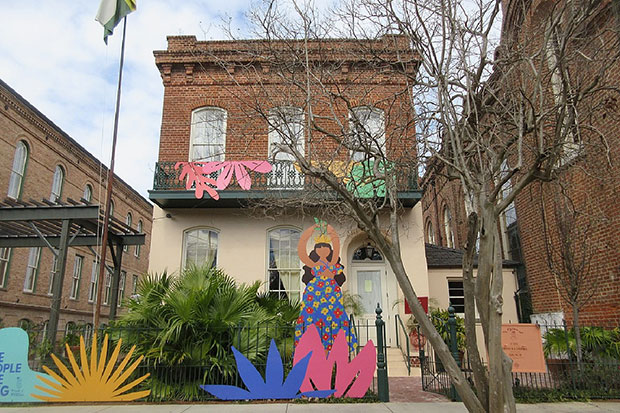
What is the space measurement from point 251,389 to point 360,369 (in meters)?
1.88

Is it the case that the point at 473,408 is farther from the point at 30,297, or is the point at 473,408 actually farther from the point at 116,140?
the point at 30,297

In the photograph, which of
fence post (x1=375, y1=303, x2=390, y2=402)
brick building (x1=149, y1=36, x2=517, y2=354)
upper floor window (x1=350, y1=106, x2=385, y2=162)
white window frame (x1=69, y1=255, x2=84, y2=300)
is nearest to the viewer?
upper floor window (x1=350, y1=106, x2=385, y2=162)

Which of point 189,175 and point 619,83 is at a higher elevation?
point 619,83

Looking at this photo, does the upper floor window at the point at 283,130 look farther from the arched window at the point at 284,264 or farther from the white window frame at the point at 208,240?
the white window frame at the point at 208,240

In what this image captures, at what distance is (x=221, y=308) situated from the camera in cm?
776

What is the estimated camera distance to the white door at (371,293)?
1192 cm

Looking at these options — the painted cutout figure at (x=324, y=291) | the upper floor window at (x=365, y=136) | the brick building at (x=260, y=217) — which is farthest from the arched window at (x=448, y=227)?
the upper floor window at (x=365, y=136)

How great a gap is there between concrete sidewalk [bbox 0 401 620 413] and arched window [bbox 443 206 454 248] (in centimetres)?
1239

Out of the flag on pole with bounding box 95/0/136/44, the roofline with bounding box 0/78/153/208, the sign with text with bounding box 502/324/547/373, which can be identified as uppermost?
the roofline with bounding box 0/78/153/208

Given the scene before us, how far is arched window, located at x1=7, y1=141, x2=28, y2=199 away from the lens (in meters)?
19.1

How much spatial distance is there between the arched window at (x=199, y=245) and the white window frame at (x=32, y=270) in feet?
38.8

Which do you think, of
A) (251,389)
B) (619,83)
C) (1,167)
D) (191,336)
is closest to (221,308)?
(191,336)

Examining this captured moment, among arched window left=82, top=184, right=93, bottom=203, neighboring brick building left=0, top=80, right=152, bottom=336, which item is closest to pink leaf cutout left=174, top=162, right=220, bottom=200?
neighboring brick building left=0, top=80, right=152, bottom=336

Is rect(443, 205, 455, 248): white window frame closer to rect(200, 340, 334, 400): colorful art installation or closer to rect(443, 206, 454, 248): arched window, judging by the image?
rect(443, 206, 454, 248): arched window
